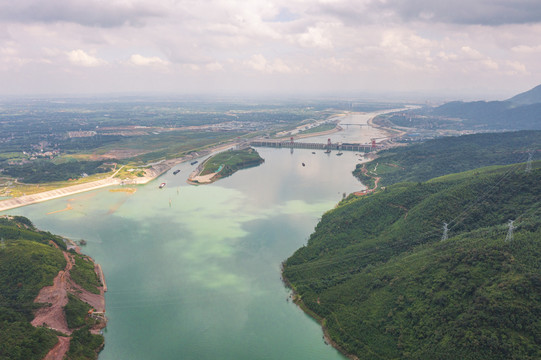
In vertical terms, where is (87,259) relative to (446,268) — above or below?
below

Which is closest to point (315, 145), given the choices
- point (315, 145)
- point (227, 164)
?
point (315, 145)

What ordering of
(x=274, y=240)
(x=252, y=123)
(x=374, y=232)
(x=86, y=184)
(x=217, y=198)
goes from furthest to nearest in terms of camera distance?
(x=252, y=123), (x=86, y=184), (x=217, y=198), (x=274, y=240), (x=374, y=232)

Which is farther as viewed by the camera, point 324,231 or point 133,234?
point 133,234

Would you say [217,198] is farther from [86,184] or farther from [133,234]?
[86,184]

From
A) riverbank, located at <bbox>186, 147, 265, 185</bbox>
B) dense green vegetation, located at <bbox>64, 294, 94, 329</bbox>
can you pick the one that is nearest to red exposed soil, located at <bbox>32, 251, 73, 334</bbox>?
dense green vegetation, located at <bbox>64, 294, 94, 329</bbox>

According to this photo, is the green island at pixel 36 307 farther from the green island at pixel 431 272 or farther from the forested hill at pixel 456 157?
the forested hill at pixel 456 157

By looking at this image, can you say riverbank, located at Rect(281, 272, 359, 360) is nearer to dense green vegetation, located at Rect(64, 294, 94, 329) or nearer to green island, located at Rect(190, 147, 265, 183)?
dense green vegetation, located at Rect(64, 294, 94, 329)

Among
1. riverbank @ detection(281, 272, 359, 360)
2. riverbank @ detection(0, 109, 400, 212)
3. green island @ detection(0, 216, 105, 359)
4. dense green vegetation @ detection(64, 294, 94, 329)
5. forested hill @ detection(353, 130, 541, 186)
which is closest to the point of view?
green island @ detection(0, 216, 105, 359)

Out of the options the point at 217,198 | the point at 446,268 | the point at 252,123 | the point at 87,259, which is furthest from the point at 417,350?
the point at 252,123
